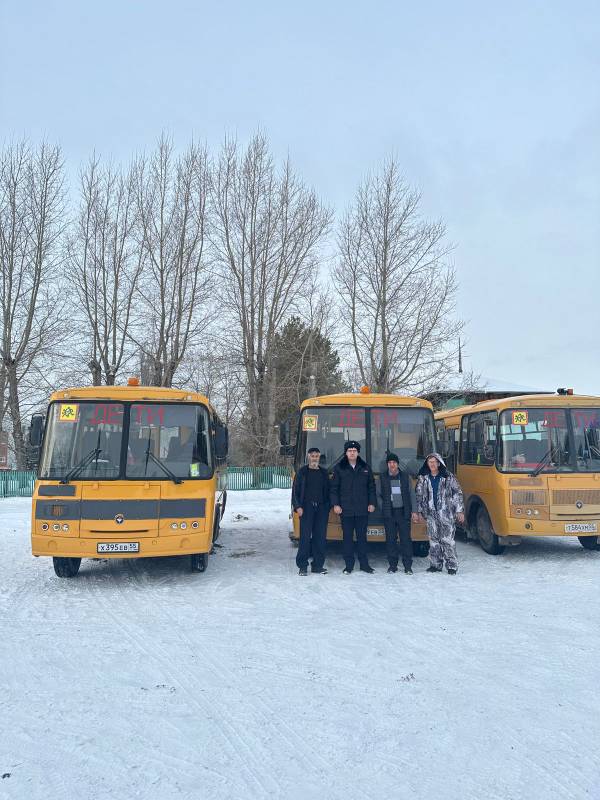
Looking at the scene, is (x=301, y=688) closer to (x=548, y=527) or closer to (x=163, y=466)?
(x=163, y=466)

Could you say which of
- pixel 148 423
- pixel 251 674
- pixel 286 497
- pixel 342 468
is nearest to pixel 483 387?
pixel 286 497

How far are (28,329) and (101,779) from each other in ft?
88.5

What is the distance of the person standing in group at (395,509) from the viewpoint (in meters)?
8.41

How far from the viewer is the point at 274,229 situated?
30375 millimetres

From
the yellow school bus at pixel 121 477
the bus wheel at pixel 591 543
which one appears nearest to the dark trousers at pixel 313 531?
the yellow school bus at pixel 121 477

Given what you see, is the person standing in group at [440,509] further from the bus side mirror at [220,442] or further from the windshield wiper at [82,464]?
the windshield wiper at [82,464]

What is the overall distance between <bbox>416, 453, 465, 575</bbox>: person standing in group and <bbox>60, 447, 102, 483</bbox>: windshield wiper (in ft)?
15.7

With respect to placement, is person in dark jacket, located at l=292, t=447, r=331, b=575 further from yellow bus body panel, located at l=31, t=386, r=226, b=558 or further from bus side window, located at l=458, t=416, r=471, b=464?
bus side window, located at l=458, t=416, r=471, b=464

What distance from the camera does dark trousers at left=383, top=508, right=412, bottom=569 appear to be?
27.6ft

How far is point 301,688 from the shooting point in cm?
427

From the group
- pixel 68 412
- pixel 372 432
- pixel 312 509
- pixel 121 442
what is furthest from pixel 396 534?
pixel 68 412

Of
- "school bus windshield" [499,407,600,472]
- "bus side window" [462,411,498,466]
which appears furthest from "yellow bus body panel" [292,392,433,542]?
"school bus windshield" [499,407,600,472]

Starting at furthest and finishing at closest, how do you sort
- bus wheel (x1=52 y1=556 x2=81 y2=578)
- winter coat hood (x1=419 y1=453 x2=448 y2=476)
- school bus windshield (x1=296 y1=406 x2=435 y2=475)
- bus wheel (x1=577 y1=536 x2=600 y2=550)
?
bus wheel (x1=577 y1=536 x2=600 y2=550) → school bus windshield (x1=296 y1=406 x2=435 y2=475) → winter coat hood (x1=419 y1=453 x2=448 y2=476) → bus wheel (x1=52 y1=556 x2=81 y2=578)

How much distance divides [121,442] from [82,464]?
22.8 inches
